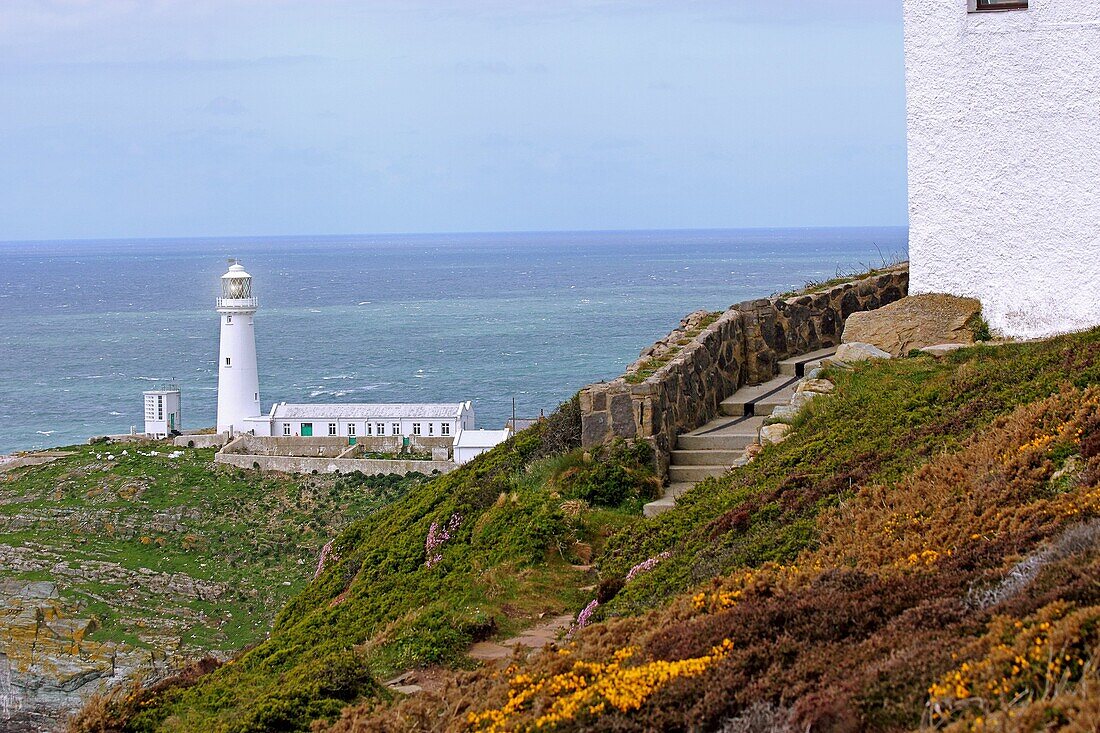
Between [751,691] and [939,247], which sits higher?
[939,247]

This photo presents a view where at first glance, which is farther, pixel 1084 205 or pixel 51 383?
pixel 51 383

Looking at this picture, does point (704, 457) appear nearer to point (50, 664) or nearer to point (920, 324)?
point (920, 324)

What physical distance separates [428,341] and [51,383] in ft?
96.7

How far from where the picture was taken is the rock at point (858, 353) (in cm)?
1278

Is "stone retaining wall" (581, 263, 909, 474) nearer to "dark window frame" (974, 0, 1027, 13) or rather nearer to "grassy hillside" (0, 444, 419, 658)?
"dark window frame" (974, 0, 1027, 13)

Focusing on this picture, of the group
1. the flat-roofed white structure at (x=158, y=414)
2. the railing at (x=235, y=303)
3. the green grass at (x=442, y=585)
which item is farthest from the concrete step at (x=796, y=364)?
the flat-roofed white structure at (x=158, y=414)

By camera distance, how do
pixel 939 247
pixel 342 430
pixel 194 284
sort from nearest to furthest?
pixel 939 247
pixel 342 430
pixel 194 284

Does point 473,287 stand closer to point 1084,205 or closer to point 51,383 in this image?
point 51,383

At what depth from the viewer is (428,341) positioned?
10112 centimetres

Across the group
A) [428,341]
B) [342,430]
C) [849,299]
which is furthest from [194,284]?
[849,299]

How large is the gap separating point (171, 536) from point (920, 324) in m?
30.5

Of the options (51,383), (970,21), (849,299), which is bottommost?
(51,383)

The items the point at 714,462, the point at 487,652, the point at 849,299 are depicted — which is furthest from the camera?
the point at 849,299

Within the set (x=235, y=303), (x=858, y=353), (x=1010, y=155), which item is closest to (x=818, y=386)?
(x=858, y=353)
